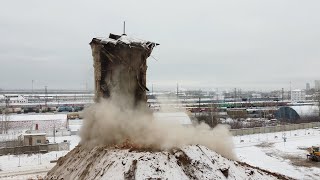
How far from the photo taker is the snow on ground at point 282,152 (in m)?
30.9

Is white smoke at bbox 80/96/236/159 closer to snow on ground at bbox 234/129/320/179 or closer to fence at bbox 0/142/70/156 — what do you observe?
snow on ground at bbox 234/129/320/179

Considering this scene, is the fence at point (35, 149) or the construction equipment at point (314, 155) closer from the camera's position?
the construction equipment at point (314, 155)

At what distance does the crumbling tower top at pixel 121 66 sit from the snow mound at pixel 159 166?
2656 millimetres

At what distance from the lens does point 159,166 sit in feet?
34.0

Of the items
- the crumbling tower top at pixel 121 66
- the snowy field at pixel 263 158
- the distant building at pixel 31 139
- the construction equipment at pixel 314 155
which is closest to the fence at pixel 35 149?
the snowy field at pixel 263 158

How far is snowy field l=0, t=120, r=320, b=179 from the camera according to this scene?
98.0 ft

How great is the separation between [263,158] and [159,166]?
92.8 feet

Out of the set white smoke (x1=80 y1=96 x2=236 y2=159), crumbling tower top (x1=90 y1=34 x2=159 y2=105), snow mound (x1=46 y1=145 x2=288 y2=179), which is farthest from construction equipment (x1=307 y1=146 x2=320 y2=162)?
crumbling tower top (x1=90 y1=34 x2=159 y2=105)

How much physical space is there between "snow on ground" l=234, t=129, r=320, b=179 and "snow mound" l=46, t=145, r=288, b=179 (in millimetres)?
19263

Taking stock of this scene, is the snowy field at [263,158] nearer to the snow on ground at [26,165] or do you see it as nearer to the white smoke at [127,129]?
the snow on ground at [26,165]

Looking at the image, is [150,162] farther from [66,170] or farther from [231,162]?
[66,170]

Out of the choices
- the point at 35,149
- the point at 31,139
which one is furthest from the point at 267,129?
the point at 31,139

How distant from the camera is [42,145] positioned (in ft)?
133

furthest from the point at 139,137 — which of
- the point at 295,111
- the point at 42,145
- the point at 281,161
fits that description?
the point at 295,111
